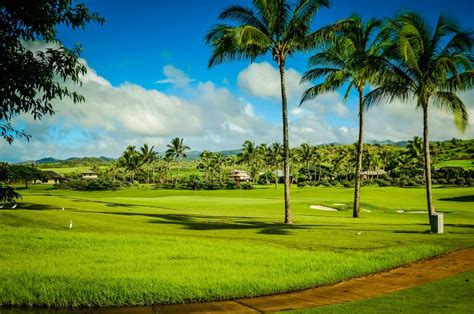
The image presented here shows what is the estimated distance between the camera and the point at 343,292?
9.29 m

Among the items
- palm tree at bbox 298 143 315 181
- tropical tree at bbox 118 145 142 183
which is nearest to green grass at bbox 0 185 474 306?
tropical tree at bbox 118 145 142 183

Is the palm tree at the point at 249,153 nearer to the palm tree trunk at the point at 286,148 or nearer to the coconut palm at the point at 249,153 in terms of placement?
the coconut palm at the point at 249,153

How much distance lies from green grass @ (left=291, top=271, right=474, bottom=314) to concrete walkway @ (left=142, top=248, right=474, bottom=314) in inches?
15.3

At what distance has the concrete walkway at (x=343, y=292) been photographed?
822 centimetres

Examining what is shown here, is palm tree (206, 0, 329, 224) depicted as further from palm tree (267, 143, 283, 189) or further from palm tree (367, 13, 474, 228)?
palm tree (267, 143, 283, 189)

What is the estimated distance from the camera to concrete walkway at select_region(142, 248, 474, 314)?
8219 mm

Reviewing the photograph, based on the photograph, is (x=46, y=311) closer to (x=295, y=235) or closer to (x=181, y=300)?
(x=181, y=300)

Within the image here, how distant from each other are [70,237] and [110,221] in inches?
271

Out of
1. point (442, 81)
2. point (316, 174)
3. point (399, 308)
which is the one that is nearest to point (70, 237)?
point (399, 308)

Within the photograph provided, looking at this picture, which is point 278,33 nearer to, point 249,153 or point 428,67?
point 428,67

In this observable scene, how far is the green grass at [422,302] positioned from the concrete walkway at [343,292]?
0.39 meters

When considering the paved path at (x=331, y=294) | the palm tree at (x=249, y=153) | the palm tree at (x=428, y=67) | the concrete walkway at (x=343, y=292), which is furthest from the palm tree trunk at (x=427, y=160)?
the palm tree at (x=249, y=153)

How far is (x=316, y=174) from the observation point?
152m

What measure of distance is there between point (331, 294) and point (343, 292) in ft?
1.07
